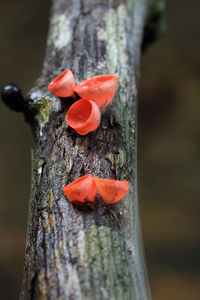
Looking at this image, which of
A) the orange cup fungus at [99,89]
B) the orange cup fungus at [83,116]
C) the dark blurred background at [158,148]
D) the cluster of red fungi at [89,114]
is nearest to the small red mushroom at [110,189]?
the cluster of red fungi at [89,114]

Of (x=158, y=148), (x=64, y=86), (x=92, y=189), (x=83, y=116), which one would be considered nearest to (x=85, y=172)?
(x=92, y=189)

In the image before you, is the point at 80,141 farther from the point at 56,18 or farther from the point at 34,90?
the point at 56,18

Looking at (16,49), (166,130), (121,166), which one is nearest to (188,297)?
(166,130)

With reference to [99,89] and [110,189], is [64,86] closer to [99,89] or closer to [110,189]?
[99,89]

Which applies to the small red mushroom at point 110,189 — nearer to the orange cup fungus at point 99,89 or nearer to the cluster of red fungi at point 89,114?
the cluster of red fungi at point 89,114

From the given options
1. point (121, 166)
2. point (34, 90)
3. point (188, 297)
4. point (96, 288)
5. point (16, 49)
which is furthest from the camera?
point (16, 49)

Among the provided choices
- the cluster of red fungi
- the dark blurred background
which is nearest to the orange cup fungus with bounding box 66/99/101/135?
the cluster of red fungi
